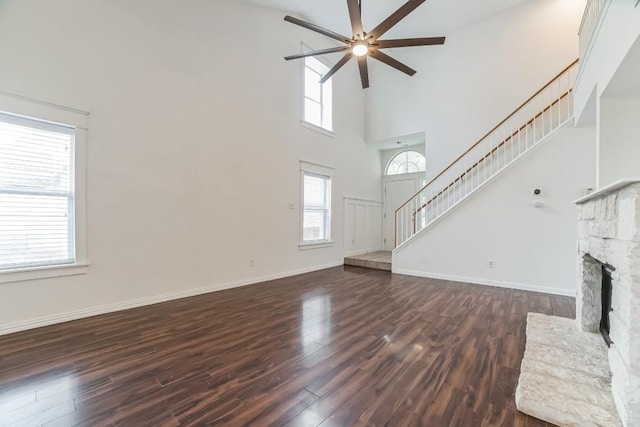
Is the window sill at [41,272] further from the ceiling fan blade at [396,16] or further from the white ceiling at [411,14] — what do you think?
the white ceiling at [411,14]

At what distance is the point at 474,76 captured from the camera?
6141mm

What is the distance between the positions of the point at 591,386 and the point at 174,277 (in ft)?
14.5

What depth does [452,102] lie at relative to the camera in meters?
6.40

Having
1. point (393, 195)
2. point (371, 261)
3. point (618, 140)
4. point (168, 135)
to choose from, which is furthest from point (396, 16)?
point (393, 195)

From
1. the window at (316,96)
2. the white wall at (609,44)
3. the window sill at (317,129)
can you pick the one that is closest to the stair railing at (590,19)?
the white wall at (609,44)

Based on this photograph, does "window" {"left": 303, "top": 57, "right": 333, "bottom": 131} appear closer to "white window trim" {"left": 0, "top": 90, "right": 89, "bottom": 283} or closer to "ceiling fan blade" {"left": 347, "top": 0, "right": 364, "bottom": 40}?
"ceiling fan blade" {"left": 347, "top": 0, "right": 364, "bottom": 40}

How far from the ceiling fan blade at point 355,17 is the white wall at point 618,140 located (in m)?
2.65

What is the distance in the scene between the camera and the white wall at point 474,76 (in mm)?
5359

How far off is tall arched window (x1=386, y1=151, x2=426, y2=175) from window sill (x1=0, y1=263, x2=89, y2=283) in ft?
24.3

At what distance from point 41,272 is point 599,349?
540 cm

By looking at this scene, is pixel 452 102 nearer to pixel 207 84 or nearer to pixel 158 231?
pixel 207 84

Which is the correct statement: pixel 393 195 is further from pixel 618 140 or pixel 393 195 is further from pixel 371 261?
pixel 618 140

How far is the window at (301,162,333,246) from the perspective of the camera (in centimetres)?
605

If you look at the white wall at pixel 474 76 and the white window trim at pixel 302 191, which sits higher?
the white wall at pixel 474 76
